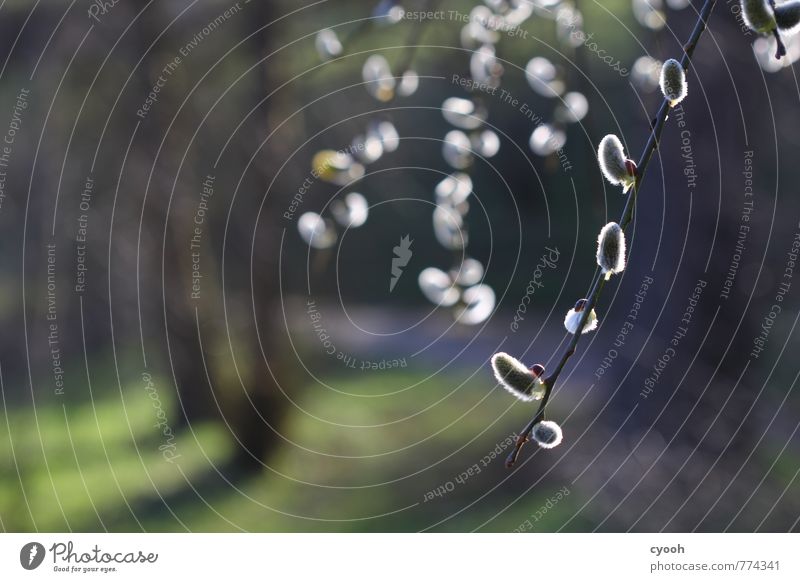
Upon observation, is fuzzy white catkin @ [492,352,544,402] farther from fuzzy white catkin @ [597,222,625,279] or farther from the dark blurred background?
the dark blurred background

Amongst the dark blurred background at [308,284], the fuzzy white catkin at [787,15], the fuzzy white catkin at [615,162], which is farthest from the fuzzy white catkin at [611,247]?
the dark blurred background at [308,284]

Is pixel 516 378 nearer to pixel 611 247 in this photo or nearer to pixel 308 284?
pixel 611 247

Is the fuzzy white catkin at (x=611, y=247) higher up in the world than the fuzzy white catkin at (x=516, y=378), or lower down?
higher up

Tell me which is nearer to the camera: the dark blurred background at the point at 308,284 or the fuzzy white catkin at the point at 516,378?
the fuzzy white catkin at the point at 516,378

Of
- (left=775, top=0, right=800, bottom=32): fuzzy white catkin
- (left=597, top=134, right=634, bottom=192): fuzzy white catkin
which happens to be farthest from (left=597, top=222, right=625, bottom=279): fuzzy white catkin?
A: (left=775, top=0, right=800, bottom=32): fuzzy white catkin

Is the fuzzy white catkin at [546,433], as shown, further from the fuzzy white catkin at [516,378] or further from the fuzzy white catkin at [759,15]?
the fuzzy white catkin at [759,15]

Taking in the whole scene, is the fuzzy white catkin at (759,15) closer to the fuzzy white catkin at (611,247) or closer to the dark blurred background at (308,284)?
the fuzzy white catkin at (611,247)

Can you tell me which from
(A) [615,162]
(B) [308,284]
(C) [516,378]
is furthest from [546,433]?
(B) [308,284]
